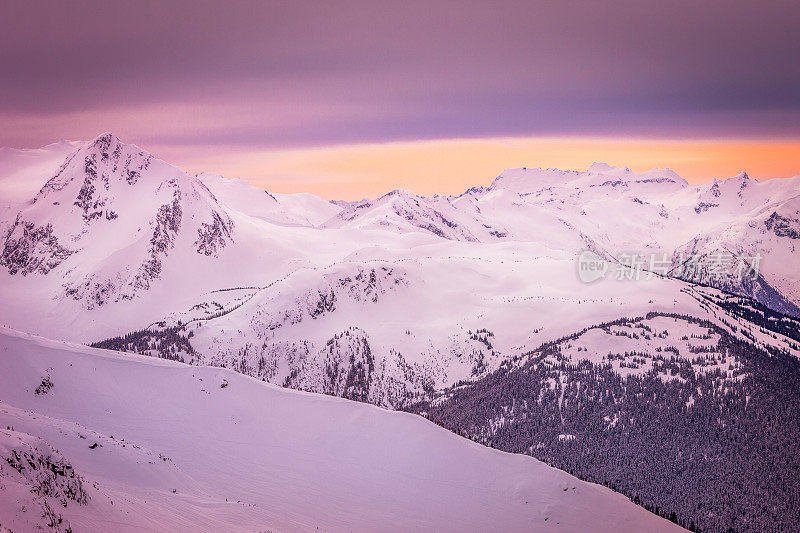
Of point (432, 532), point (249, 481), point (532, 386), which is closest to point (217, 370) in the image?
point (249, 481)

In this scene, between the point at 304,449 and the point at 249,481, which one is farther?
the point at 304,449

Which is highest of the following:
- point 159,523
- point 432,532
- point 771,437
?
point 159,523

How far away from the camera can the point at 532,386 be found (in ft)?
616

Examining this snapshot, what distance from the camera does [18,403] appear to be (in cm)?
5225

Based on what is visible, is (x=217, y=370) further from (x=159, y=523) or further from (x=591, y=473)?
(x=591, y=473)

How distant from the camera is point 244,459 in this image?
171 feet

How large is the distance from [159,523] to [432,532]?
22646mm

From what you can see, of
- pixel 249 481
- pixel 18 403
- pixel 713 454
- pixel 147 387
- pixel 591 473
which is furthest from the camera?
pixel 713 454

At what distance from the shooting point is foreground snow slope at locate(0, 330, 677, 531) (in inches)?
1458

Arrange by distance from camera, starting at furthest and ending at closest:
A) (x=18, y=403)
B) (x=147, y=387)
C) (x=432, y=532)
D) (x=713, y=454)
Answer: (x=713, y=454)
(x=147, y=387)
(x=18, y=403)
(x=432, y=532)

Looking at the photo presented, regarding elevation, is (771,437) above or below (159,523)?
below

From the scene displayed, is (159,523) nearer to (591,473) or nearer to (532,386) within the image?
(591,473)

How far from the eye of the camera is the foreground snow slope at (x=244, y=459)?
3703 cm

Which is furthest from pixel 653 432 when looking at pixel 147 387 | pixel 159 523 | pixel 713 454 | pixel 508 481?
pixel 159 523
